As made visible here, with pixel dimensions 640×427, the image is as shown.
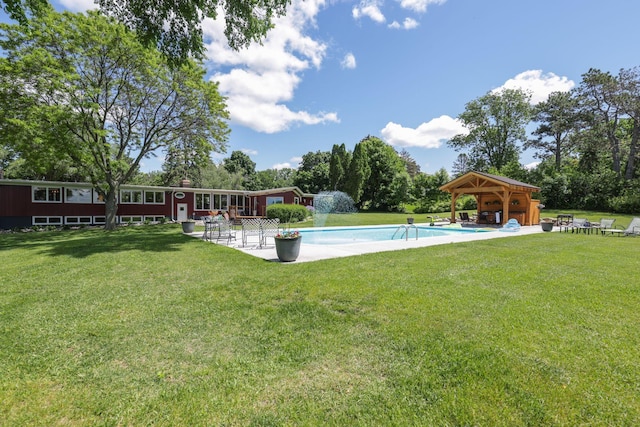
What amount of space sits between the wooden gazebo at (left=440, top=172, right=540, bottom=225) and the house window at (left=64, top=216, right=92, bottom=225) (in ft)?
80.1

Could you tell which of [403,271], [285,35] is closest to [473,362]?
[403,271]

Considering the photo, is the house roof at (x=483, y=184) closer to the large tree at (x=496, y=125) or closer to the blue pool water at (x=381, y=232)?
the blue pool water at (x=381, y=232)

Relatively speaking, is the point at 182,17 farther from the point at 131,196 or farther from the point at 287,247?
the point at 131,196

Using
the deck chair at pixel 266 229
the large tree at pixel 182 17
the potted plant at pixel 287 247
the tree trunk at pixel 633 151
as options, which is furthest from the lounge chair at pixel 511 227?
the tree trunk at pixel 633 151

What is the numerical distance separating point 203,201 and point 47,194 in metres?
9.38

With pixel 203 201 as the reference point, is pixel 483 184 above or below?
above

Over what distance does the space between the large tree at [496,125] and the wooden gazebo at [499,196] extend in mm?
20120

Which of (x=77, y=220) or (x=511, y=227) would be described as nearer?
(x=511, y=227)

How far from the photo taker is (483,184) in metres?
18.9

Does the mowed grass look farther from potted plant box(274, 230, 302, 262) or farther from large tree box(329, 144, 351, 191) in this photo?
large tree box(329, 144, 351, 191)

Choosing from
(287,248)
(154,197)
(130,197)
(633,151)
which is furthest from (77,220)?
(633,151)

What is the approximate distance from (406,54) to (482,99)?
100.0 ft

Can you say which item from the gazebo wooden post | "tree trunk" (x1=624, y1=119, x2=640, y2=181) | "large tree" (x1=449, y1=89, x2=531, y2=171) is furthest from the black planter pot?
"large tree" (x1=449, y1=89, x2=531, y2=171)

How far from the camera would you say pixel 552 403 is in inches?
81.6
